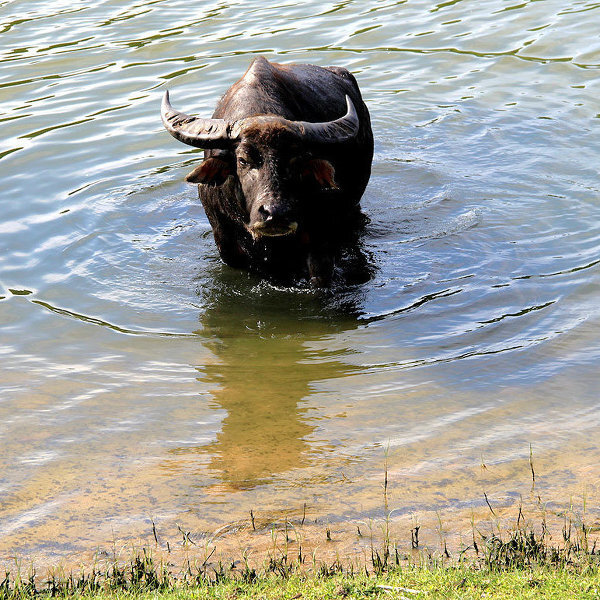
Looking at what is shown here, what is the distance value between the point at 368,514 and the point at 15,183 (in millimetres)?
6219

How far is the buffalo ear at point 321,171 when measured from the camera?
22.5ft

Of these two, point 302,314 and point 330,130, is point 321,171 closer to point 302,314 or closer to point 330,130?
point 330,130

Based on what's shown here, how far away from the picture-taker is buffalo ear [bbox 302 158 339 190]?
6848mm

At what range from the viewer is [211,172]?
22.6 ft

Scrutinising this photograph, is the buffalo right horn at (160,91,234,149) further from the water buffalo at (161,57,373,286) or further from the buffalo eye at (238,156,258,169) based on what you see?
the buffalo eye at (238,156,258,169)

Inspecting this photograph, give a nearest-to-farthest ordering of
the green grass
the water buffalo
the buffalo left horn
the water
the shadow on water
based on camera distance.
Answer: the green grass
the water
the shadow on water
the water buffalo
the buffalo left horn

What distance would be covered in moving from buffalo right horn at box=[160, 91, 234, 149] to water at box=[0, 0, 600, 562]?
1.13m

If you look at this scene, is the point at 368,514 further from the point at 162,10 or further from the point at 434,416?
the point at 162,10

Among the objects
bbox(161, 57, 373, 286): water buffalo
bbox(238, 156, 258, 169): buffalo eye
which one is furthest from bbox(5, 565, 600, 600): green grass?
bbox(238, 156, 258, 169): buffalo eye

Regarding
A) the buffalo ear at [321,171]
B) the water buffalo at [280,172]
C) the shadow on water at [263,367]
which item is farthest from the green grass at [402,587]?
the buffalo ear at [321,171]

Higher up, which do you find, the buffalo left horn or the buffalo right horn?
the buffalo right horn

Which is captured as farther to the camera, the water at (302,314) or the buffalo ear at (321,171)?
the buffalo ear at (321,171)

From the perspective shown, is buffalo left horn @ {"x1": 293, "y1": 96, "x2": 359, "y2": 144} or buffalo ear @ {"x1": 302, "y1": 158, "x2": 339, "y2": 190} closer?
buffalo left horn @ {"x1": 293, "y1": 96, "x2": 359, "y2": 144}

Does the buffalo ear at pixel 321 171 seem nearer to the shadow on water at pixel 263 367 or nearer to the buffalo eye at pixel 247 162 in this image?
the buffalo eye at pixel 247 162
